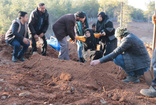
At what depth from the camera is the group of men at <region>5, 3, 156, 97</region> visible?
3.05m

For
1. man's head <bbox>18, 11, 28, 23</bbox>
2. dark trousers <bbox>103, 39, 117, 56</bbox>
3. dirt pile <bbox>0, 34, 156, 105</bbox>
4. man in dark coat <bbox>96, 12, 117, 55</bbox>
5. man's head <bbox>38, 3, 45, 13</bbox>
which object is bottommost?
dirt pile <bbox>0, 34, 156, 105</bbox>

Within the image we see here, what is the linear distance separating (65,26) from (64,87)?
2.29m

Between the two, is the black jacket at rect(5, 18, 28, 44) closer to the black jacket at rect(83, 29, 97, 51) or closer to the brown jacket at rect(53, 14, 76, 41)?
the brown jacket at rect(53, 14, 76, 41)

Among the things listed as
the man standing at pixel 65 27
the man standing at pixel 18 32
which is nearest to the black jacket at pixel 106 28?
the man standing at pixel 65 27

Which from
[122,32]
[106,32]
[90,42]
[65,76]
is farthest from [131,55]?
[90,42]

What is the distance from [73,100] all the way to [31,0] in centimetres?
2439

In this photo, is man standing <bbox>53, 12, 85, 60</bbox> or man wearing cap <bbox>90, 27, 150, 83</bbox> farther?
man standing <bbox>53, 12, 85, 60</bbox>

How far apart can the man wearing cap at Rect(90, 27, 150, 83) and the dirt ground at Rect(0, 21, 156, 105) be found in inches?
11.2

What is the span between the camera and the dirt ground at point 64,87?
6.89 feet

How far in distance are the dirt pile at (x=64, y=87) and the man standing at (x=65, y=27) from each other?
83 centimetres

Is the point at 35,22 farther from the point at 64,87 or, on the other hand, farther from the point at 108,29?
the point at 64,87

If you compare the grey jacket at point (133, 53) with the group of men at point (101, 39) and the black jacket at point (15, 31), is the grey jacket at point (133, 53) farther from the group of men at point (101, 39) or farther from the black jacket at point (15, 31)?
the black jacket at point (15, 31)

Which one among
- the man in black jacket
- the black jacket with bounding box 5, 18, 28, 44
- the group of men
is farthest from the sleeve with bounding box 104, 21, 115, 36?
the black jacket with bounding box 5, 18, 28, 44

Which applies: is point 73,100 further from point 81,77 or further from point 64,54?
point 64,54
